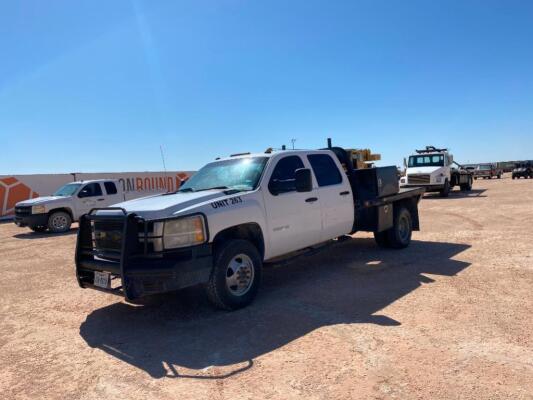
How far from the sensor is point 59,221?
1481 centimetres

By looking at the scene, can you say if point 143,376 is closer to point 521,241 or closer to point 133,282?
point 133,282

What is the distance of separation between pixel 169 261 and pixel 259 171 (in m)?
1.89

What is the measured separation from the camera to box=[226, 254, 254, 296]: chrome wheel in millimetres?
5016

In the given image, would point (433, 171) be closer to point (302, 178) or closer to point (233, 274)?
point (302, 178)

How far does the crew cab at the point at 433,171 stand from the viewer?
21.8 meters

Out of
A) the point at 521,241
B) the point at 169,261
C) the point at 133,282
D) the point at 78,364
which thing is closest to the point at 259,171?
the point at 169,261

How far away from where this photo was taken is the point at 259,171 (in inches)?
225

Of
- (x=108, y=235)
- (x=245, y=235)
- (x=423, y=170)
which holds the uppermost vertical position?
(x=423, y=170)

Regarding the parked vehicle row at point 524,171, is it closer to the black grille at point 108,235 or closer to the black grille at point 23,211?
the black grille at point 23,211

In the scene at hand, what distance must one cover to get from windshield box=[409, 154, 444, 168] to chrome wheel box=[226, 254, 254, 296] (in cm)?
1998

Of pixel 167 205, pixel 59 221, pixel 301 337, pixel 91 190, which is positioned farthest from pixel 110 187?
pixel 301 337

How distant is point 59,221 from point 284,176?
38.4 feet

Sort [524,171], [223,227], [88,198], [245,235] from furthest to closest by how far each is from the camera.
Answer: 1. [524,171]
2. [88,198]
3. [245,235]
4. [223,227]

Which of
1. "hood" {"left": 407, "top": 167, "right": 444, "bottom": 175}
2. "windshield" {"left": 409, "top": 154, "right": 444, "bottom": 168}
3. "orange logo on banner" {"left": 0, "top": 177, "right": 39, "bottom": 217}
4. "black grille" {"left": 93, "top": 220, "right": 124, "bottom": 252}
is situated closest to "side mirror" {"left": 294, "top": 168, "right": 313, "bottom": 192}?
"black grille" {"left": 93, "top": 220, "right": 124, "bottom": 252}
